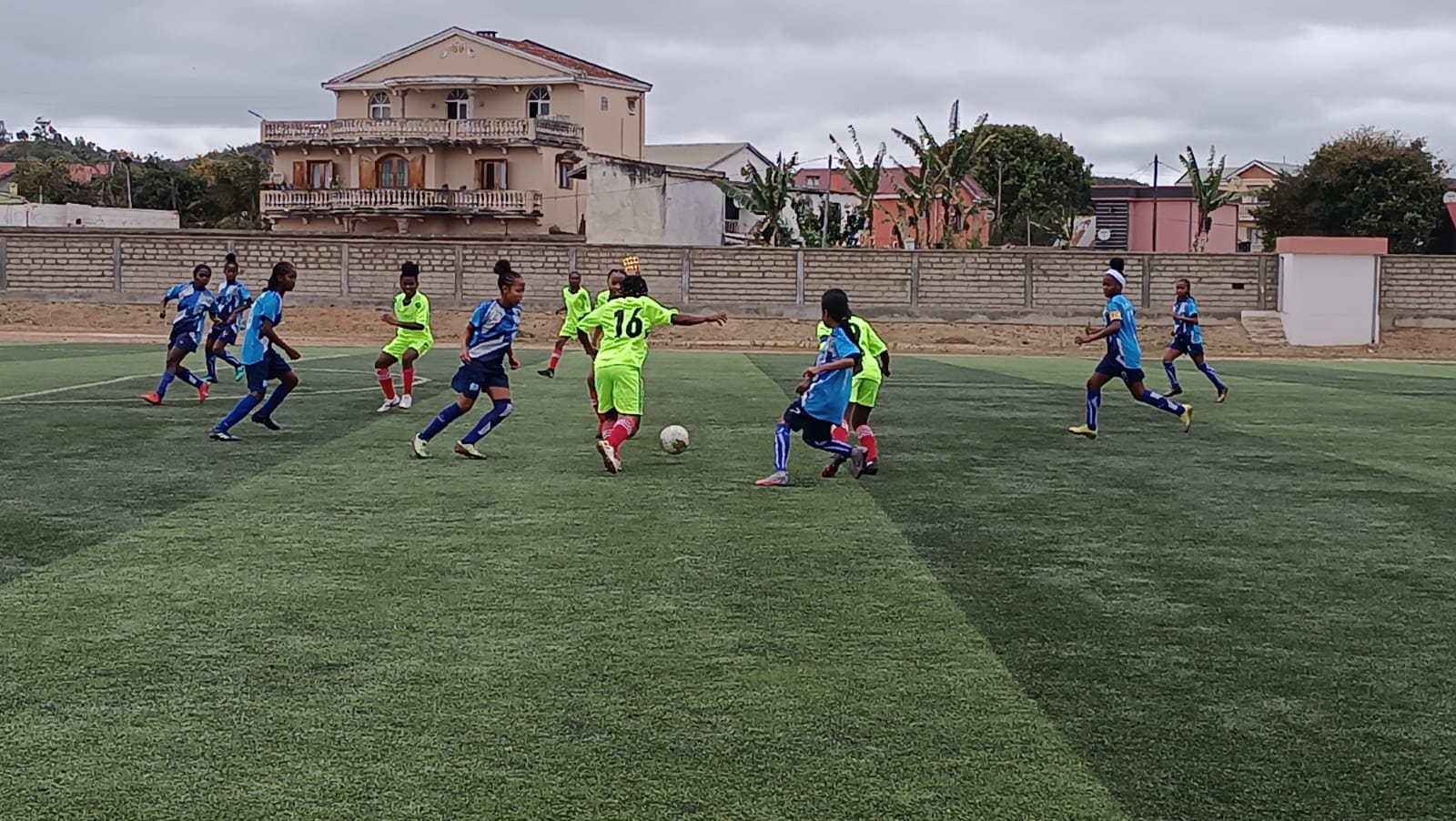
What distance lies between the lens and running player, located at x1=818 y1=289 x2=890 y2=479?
11.3 meters

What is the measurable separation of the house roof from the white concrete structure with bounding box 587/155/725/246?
7543mm

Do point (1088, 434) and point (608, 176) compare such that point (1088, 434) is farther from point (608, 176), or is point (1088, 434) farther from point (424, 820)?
point (608, 176)

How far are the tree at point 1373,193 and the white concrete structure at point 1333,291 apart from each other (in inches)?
705

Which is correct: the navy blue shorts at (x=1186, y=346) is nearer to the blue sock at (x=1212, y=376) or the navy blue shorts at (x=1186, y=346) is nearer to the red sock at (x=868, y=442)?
the blue sock at (x=1212, y=376)

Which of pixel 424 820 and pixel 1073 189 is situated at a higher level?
pixel 1073 189

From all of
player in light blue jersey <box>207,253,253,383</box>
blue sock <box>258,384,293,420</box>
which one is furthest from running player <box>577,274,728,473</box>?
player in light blue jersey <box>207,253,253,383</box>

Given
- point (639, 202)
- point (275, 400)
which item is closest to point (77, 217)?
point (639, 202)

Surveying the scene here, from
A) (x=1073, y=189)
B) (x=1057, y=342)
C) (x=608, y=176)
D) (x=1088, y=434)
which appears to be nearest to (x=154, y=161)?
(x=608, y=176)

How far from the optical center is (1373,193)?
188 ft

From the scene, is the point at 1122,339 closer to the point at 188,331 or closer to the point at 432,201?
the point at 188,331

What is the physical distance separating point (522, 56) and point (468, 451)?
5227 cm

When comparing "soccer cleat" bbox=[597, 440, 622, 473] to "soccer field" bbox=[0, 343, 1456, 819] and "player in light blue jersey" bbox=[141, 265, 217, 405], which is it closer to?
"soccer field" bbox=[0, 343, 1456, 819]

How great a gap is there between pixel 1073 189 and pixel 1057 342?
130 ft

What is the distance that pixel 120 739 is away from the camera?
5.07m
